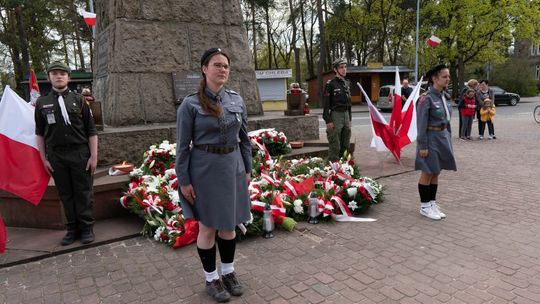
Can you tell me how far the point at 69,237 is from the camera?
3.99 metres

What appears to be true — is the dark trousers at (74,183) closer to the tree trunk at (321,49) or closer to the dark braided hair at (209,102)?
the dark braided hair at (209,102)

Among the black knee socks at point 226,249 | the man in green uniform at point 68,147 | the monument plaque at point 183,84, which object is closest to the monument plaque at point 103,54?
the monument plaque at point 183,84

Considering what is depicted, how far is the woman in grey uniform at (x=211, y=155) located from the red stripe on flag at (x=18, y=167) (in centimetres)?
208

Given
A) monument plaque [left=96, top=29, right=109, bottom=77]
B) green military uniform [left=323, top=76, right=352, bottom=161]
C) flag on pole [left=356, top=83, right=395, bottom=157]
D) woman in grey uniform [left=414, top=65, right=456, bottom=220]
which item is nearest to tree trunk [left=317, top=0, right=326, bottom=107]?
flag on pole [left=356, top=83, right=395, bottom=157]

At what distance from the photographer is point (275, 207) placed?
4.37 m

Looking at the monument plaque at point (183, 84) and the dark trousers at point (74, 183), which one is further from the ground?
the monument plaque at point (183, 84)

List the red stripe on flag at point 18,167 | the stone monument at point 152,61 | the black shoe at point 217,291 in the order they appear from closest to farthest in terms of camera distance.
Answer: the black shoe at point 217,291 < the red stripe on flag at point 18,167 < the stone monument at point 152,61

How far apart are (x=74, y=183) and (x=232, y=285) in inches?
80.2

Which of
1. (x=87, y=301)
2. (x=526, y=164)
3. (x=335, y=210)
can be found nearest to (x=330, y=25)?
(x=526, y=164)

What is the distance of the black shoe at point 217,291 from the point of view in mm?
2893

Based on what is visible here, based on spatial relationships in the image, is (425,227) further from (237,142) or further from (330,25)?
(330,25)

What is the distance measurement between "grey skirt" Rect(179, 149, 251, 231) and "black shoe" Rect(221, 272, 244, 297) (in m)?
0.46

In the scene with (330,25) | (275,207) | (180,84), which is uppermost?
(330,25)

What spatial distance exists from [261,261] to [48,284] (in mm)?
1780
